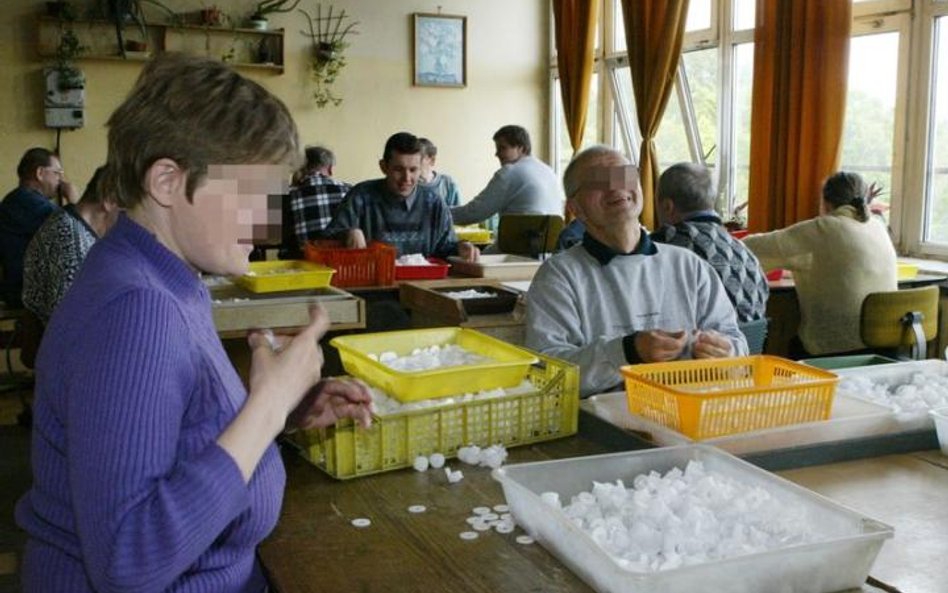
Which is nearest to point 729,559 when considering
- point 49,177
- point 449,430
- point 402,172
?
point 449,430

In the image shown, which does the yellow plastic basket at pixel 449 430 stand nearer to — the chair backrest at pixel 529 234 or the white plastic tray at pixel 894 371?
the white plastic tray at pixel 894 371

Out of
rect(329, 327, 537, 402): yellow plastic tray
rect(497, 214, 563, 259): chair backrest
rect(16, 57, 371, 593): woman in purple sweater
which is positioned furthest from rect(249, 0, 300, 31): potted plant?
rect(16, 57, 371, 593): woman in purple sweater

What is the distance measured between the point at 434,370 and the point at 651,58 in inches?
206

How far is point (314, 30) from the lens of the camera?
784 cm

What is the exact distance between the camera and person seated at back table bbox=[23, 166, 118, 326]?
3639mm

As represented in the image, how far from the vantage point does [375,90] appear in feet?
26.5

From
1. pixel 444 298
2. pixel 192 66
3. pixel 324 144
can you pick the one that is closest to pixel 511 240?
pixel 444 298

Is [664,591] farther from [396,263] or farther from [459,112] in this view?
[459,112]

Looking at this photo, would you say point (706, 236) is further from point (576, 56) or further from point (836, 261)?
point (576, 56)

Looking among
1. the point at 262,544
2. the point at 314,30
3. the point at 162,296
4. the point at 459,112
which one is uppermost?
the point at 314,30

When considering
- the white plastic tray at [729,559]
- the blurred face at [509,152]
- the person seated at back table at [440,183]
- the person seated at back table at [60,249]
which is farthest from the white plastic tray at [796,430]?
the person seated at back table at [440,183]

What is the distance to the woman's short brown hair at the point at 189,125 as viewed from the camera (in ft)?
3.74

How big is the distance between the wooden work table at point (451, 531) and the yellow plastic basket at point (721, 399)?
0.12m

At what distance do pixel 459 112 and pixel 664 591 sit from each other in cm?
757
